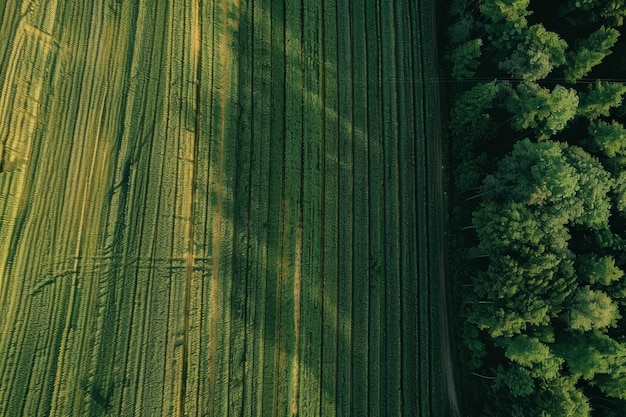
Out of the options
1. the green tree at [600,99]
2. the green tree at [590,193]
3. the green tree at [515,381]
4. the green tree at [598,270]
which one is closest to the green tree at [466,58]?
the green tree at [600,99]

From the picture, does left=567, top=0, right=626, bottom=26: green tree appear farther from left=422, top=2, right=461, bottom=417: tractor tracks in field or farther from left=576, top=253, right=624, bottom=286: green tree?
left=576, top=253, right=624, bottom=286: green tree

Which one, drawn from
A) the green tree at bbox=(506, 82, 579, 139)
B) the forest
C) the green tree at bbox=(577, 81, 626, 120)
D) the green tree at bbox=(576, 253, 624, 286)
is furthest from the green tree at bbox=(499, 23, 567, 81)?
the green tree at bbox=(576, 253, 624, 286)

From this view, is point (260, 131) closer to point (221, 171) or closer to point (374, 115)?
point (221, 171)

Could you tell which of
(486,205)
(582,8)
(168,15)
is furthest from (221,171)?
(582,8)

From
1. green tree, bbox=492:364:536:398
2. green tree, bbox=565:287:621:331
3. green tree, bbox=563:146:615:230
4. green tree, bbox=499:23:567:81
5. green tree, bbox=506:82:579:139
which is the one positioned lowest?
green tree, bbox=492:364:536:398

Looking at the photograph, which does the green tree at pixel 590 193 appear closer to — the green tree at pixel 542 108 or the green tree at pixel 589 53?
the green tree at pixel 542 108

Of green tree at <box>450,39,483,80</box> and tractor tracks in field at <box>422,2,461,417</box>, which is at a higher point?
green tree at <box>450,39,483,80</box>
